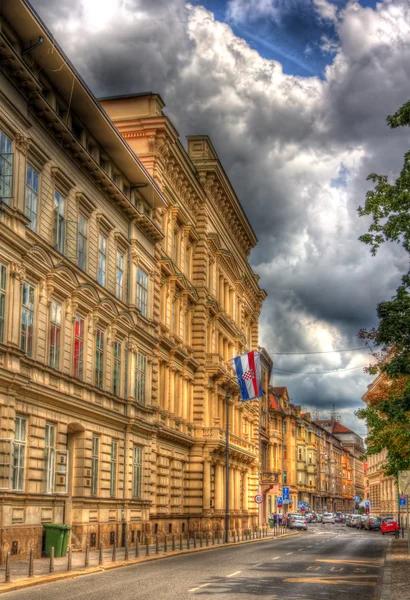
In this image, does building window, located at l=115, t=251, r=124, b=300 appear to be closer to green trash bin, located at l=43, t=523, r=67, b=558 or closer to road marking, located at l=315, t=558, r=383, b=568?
green trash bin, located at l=43, t=523, r=67, b=558

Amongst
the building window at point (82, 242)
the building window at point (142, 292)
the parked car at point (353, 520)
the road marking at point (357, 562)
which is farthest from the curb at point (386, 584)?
the parked car at point (353, 520)

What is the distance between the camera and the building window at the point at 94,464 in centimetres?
3397

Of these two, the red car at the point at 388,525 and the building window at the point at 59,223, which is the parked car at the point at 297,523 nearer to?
the red car at the point at 388,525

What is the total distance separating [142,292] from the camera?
4106 cm

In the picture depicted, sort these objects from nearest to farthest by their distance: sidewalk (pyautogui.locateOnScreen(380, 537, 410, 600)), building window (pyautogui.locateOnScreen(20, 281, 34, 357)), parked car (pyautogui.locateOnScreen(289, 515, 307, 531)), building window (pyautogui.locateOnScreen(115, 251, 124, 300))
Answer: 1. sidewalk (pyautogui.locateOnScreen(380, 537, 410, 600))
2. building window (pyautogui.locateOnScreen(20, 281, 34, 357))
3. building window (pyautogui.locateOnScreen(115, 251, 124, 300))
4. parked car (pyautogui.locateOnScreen(289, 515, 307, 531))

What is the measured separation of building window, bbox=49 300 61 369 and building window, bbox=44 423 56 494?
7.13ft

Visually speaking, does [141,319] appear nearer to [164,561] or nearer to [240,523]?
[164,561]

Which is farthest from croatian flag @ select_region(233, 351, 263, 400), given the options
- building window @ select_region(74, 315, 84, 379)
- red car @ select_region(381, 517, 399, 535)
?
red car @ select_region(381, 517, 399, 535)

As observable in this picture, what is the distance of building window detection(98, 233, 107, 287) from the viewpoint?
35281mm

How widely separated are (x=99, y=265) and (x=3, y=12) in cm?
1180

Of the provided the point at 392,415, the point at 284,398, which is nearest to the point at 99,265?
the point at 392,415

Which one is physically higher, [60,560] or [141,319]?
[141,319]

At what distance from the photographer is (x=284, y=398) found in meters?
133

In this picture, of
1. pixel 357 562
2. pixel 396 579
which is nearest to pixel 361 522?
pixel 357 562
